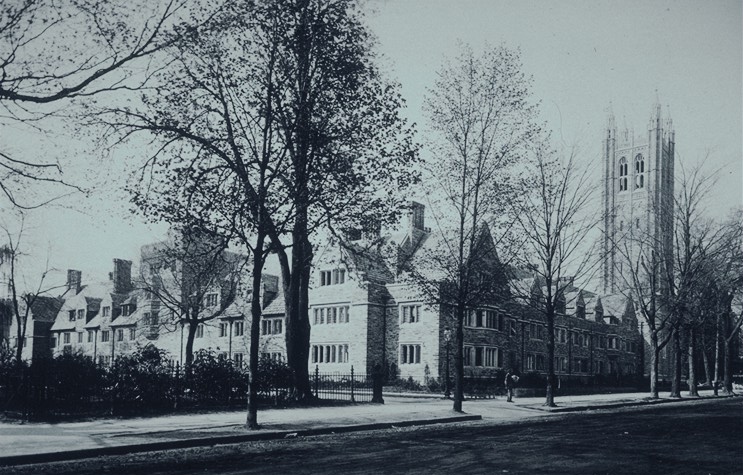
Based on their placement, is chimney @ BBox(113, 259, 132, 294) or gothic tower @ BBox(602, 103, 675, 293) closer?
chimney @ BBox(113, 259, 132, 294)

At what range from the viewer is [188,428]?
665 inches

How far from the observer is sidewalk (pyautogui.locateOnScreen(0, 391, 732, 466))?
13197mm

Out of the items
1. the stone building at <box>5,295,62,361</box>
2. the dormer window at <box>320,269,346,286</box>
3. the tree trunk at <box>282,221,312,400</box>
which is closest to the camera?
the tree trunk at <box>282,221,312,400</box>

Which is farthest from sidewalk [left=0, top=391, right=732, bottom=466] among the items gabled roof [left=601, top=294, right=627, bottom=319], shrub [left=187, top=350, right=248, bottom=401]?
gabled roof [left=601, top=294, right=627, bottom=319]

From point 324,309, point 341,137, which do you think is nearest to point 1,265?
point 324,309

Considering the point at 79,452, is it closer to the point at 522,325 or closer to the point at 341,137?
the point at 341,137

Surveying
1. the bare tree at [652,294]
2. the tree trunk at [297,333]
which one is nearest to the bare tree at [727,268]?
the bare tree at [652,294]

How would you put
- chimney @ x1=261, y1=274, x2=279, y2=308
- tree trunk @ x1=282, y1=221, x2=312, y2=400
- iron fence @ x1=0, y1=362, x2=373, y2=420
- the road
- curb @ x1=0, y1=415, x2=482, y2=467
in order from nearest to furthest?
A: the road < curb @ x1=0, y1=415, x2=482, y2=467 < iron fence @ x1=0, y1=362, x2=373, y2=420 < tree trunk @ x1=282, y1=221, x2=312, y2=400 < chimney @ x1=261, y1=274, x2=279, y2=308

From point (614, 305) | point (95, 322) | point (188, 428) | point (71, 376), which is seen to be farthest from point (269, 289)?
point (614, 305)

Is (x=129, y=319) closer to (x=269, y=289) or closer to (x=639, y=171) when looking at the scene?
(x=269, y=289)

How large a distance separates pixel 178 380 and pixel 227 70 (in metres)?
9.99

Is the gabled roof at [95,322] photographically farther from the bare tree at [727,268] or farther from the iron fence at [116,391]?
the bare tree at [727,268]

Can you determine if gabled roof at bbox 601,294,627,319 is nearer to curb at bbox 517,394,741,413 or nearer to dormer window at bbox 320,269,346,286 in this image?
curb at bbox 517,394,741,413

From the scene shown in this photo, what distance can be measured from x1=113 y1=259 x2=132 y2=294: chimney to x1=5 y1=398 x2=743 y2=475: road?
60.3 m
